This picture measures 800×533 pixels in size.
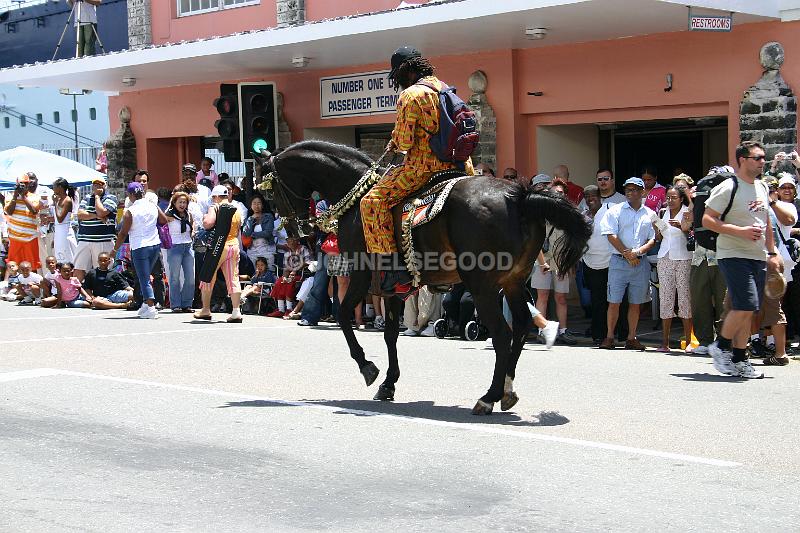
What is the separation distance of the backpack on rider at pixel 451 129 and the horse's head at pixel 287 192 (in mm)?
1516

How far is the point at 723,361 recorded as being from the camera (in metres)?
11.4

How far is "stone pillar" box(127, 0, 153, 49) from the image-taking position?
25406mm

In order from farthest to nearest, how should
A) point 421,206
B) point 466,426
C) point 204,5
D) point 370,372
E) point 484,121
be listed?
point 204,5 → point 484,121 → point 370,372 → point 421,206 → point 466,426

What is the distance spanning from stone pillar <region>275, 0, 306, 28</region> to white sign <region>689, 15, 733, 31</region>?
9.03 meters

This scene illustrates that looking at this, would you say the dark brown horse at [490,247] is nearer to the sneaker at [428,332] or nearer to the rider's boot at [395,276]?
the rider's boot at [395,276]

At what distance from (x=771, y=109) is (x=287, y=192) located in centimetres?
709

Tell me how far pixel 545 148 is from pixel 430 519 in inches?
495

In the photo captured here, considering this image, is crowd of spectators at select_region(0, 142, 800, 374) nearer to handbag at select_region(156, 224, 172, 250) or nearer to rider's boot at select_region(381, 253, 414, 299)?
handbag at select_region(156, 224, 172, 250)

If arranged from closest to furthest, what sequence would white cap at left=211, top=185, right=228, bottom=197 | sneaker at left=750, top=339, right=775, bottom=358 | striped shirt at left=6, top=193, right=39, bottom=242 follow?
1. sneaker at left=750, top=339, right=775, bottom=358
2. white cap at left=211, top=185, right=228, bottom=197
3. striped shirt at left=6, top=193, right=39, bottom=242

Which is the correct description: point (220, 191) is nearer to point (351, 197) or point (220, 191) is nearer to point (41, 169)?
point (41, 169)

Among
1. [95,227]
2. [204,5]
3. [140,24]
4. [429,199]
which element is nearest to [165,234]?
[95,227]

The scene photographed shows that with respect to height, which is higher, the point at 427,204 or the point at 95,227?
the point at 427,204

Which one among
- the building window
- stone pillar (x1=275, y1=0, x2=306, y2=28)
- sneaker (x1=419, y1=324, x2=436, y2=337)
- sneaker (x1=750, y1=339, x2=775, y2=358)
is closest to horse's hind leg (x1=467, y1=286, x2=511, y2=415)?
sneaker (x1=750, y1=339, x2=775, y2=358)

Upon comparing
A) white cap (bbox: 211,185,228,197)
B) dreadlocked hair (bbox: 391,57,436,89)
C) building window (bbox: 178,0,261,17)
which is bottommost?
white cap (bbox: 211,185,228,197)
